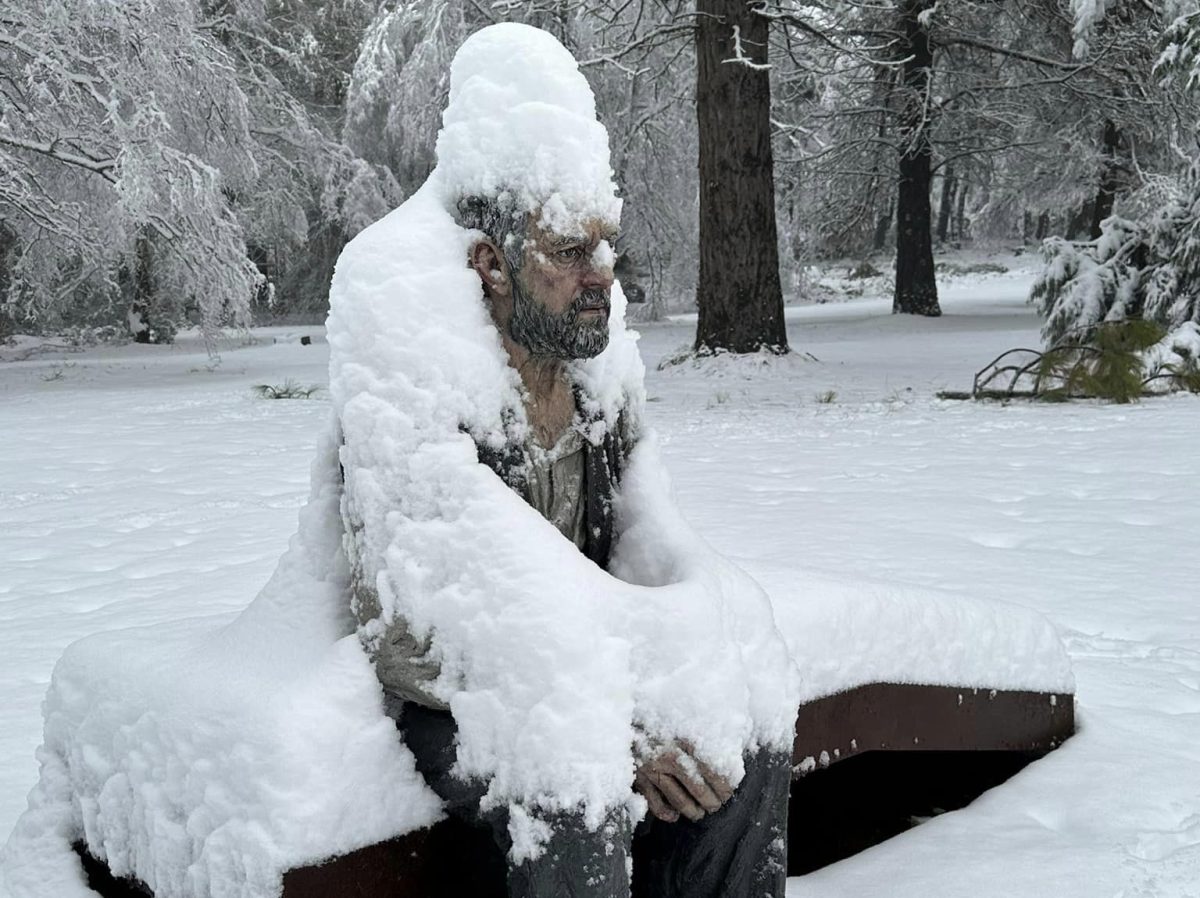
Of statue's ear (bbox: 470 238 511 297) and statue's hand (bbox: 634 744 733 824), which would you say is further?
statue's ear (bbox: 470 238 511 297)

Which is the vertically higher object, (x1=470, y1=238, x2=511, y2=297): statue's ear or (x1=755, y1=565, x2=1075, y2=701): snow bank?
(x1=470, y1=238, x2=511, y2=297): statue's ear

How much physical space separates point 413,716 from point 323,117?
2227 centimetres

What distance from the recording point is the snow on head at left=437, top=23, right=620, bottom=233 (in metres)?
1.80

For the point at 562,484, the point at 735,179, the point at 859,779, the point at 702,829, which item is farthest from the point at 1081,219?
the point at 702,829

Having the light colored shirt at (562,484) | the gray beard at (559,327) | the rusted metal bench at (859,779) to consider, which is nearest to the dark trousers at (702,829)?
the rusted metal bench at (859,779)

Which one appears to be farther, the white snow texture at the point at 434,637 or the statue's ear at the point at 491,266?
the statue's ear at the point at 491,266

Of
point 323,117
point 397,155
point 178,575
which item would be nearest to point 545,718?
point 178,575

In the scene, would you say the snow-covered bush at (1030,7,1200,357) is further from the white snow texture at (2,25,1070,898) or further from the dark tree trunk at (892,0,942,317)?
the white snow texture at (2,25,1070,898)

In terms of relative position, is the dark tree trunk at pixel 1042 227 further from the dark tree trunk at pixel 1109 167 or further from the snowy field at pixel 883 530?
the snowy field at pixel 883 530

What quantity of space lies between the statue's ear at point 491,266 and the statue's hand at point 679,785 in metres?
0.75

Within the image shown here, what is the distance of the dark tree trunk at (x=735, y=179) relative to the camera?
10.0 meters

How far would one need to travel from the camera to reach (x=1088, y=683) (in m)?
3.13

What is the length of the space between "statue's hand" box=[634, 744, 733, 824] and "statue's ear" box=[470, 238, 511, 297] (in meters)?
0.75

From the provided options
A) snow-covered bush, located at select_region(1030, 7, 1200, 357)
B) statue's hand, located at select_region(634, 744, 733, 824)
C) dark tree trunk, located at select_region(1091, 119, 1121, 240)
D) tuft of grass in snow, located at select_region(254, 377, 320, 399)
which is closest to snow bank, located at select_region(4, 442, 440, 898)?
statue's hand, located at select_region(634, 744, 733, 824)
